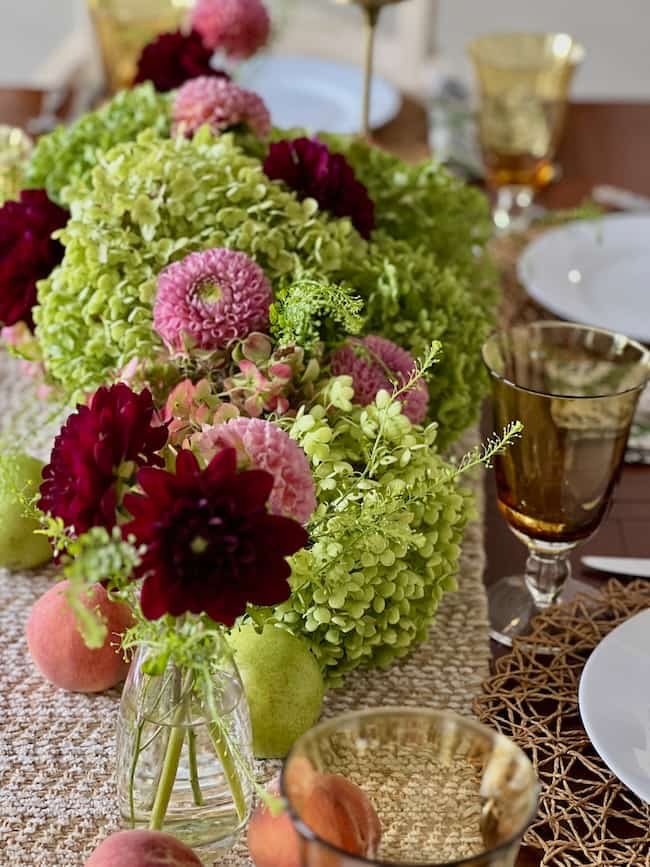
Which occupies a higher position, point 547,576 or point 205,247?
point 205,247

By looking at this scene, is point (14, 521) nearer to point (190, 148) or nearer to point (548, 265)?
point (190, 148)

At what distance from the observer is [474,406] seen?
98cm

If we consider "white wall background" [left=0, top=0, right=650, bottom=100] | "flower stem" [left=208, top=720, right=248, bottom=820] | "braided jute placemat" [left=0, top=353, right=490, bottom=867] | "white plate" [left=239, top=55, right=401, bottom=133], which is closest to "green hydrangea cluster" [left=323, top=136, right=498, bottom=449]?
"braided jute placemat" [left=0, top=353, right=490, bottom=867]

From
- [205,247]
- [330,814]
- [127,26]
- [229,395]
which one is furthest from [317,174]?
[127,26]

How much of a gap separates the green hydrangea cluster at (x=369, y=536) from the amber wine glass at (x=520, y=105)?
2.47 feet

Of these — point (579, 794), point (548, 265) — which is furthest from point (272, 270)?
point (548, 265)

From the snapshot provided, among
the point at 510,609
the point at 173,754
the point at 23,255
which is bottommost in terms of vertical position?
the point at 510,609

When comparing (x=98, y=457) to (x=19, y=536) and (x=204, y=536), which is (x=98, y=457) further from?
(x=19, y=536)

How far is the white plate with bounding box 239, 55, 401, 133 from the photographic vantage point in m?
1.70

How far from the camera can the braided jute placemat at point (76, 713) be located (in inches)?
26.6

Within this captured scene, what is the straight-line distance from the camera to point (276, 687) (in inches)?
28.5

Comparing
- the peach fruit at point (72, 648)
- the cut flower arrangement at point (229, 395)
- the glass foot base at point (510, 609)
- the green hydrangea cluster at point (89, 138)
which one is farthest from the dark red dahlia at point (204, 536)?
the green hydrangea cluster at point (89, 138)

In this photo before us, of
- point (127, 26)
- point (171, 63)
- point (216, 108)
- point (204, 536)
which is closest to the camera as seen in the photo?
point (204, 536)

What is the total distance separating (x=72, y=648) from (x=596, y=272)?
85 centimetres
